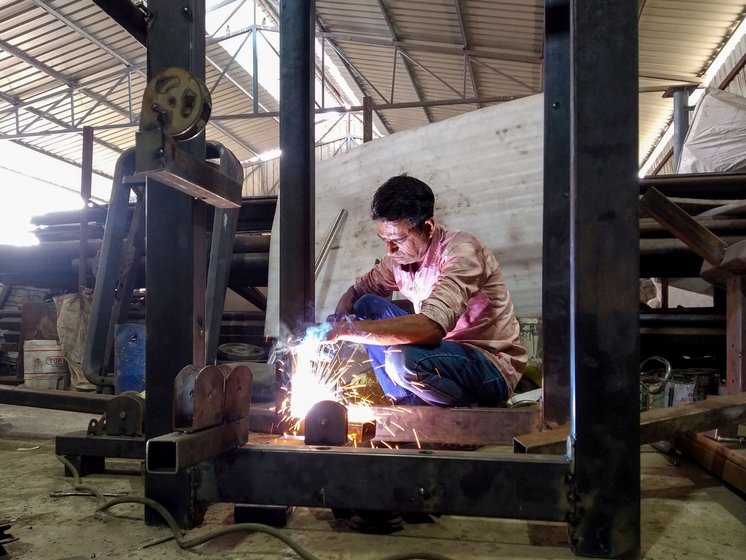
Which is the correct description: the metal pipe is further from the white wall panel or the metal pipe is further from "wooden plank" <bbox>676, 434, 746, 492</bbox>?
"wooden plank" <bbox>676, 434, 746, 492</bbox>

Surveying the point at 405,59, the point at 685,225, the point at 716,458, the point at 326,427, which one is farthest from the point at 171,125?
the point at 405,59

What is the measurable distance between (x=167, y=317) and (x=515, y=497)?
932 millimetres

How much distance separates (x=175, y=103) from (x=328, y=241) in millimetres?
2369

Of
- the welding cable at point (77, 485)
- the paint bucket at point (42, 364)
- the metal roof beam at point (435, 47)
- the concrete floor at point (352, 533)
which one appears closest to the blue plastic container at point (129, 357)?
the paint bucket at point (42, 364)

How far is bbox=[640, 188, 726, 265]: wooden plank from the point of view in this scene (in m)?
1.84

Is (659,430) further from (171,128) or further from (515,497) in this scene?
(171,128)

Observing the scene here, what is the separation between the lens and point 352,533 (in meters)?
1.29

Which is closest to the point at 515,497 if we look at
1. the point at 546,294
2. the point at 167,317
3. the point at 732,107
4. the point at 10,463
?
the point at 546,294

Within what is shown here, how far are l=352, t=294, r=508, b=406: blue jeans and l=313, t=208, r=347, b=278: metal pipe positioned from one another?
1553mm

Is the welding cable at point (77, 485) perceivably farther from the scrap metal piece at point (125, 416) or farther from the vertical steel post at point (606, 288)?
the vertical steel post at point (606, 288)

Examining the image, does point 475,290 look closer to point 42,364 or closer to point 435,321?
point 435,321

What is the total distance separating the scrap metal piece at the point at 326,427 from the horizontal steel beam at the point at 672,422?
435 mm

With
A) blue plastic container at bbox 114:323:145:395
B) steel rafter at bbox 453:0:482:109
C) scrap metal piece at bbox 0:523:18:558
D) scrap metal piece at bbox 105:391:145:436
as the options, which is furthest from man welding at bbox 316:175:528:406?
steel rafter at bbox 453:0:482:109

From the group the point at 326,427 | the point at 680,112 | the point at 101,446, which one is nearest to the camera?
the point at 326,427
